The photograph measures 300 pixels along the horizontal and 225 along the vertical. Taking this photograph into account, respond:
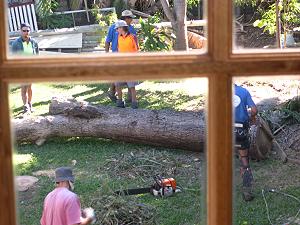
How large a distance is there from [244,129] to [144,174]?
910 millimetres

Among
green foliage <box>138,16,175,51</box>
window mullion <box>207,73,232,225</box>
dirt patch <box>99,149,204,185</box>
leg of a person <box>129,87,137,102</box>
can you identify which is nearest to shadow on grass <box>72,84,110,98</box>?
green foliage <box>138,16,175,51</box>

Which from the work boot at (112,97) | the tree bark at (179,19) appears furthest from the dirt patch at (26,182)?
the tree bark at (179,19)

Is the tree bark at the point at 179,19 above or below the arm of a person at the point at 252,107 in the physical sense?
above

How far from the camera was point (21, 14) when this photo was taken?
8.12 m

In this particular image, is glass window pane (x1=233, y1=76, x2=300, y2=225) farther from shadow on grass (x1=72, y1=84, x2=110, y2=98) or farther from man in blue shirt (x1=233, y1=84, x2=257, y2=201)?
shadow on grass (x1=72, y1=84, x2=110, y2=98)

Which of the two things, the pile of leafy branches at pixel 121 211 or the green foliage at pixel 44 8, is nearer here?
the pile of leafy branches at pixel 121 211

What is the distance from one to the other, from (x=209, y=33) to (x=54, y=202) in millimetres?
2166

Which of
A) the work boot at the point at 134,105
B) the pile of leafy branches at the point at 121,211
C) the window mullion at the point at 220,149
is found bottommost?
the pile of leafy branches at the point at 121,211

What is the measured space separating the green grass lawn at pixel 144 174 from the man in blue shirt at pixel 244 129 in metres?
0.07

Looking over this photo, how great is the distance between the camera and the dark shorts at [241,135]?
382 cm

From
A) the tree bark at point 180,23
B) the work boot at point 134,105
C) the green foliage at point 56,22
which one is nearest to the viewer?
the work boot at point 134,105

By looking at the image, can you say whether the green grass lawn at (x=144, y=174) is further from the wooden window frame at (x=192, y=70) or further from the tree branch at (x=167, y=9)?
the wooden window frame at (x=192, y=70)

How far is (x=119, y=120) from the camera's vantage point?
5.05m

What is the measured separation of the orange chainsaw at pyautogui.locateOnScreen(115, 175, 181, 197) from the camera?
3988 millimetres
